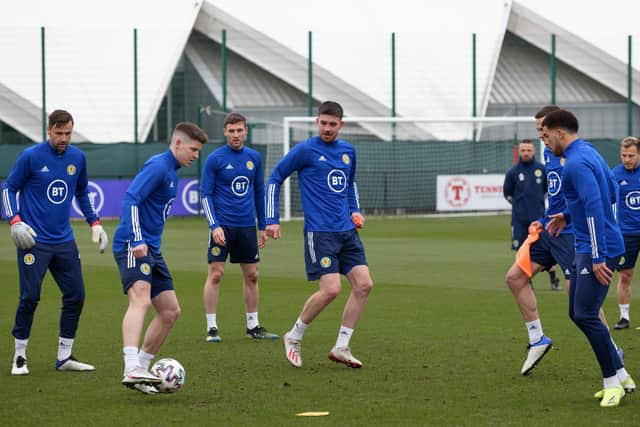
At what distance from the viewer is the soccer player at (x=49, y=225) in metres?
10.0

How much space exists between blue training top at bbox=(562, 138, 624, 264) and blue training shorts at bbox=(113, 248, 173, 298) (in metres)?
3.04

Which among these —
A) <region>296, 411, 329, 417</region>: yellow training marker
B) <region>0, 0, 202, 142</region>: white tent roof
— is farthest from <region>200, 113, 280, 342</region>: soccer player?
<region>0, 0, 202, 142</region>: white tent roof

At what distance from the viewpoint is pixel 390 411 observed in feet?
26.9

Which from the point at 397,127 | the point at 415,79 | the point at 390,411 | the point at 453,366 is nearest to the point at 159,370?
the point at 390,411

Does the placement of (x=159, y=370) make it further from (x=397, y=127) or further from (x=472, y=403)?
(x=397, y=127)

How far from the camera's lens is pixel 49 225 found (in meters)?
10.1

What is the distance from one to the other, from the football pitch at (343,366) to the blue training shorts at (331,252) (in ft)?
2.63

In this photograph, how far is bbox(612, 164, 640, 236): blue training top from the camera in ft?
41.1

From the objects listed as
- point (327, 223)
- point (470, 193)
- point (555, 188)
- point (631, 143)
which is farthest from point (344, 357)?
point (470, 193)

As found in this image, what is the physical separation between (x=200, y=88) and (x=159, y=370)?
125 feet

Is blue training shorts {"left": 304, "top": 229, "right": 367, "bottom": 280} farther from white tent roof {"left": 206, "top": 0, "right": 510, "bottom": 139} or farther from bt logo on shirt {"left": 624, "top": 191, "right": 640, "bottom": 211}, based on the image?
white tent roof {"left": 206, "top": 0, "right": 510, "bottom": 139}

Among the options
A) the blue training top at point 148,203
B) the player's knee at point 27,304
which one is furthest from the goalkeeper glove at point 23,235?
the blue training top at point 148,203

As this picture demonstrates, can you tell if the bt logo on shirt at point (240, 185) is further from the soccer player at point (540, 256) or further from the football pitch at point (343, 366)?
the soccer player at point (540, 256)

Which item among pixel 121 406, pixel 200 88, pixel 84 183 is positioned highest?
pixel 200 88
